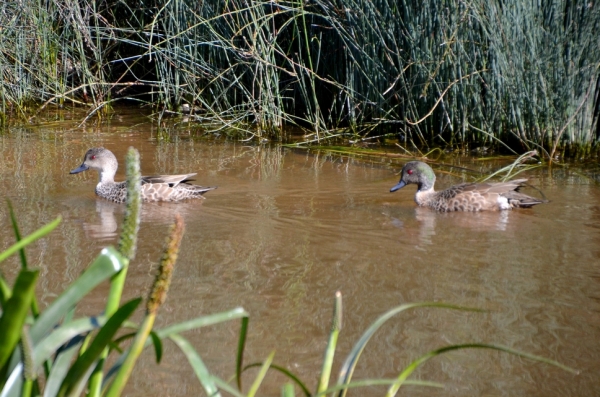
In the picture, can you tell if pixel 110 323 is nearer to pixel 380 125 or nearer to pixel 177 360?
pixel 177 360

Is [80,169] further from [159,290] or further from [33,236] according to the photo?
[159,290]

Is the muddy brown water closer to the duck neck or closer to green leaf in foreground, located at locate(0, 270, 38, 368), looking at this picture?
the duck neck

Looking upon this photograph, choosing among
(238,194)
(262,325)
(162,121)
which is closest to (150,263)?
(262,325)

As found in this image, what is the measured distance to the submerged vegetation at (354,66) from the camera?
7699 millimetres

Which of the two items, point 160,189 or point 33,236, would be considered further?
point 160,189

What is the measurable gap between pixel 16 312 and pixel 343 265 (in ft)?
11.8

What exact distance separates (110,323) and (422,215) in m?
5.04

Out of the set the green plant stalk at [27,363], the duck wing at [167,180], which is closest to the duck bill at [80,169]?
the duck wing at [167,180]

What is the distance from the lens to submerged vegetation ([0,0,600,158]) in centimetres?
770

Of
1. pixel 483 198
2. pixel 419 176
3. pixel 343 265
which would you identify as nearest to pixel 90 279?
pixel 343 265

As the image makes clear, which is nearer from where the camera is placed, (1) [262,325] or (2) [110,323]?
(2) [110,323]

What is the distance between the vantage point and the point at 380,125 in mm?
9102

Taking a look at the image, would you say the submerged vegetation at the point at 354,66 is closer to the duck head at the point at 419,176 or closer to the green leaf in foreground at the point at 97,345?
the duck head at the point at 419,176

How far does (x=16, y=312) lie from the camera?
4.94 ft
